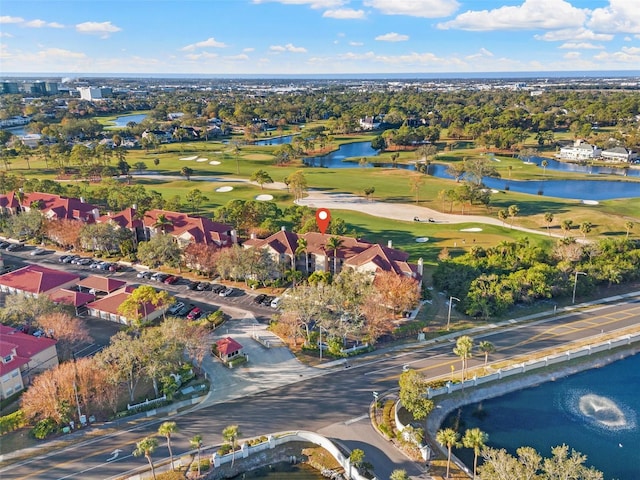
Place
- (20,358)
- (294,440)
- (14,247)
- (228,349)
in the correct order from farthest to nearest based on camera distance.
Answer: (14,247)
(228,349)
(20,358)
(294,440)

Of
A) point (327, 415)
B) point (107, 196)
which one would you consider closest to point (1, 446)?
point (327, 415)

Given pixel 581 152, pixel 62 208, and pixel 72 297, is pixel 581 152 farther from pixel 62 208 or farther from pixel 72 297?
pixel 72 297

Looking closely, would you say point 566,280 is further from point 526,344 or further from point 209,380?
point 209,380

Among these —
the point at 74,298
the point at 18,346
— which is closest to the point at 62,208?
the point at 74,298

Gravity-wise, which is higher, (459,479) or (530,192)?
(530,192)

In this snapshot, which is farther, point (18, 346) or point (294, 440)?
point (18, 346)

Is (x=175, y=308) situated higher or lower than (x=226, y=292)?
lower

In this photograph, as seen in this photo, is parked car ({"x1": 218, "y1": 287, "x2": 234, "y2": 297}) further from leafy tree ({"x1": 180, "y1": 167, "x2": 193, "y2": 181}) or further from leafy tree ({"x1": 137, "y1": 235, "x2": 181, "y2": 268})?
leafy tree ({"x1": 180, "y1": 167, "x2": 193, "y2": 181})
